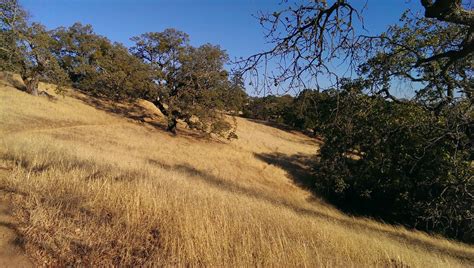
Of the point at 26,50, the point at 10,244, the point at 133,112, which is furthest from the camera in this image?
the point at 133,112

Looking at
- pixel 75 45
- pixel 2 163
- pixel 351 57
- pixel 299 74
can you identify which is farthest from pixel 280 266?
pixel 75 45

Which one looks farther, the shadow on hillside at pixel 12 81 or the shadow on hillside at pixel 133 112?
the shadow on hillside at pixel 133 112

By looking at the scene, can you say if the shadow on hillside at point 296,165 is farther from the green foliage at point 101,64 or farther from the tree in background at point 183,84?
the green foliage at point 101,64

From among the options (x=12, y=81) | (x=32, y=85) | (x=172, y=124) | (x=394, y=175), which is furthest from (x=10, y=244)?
(x=12, y=81)

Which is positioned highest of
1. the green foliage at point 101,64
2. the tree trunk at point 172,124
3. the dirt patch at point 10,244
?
the green foliage at point 101,64

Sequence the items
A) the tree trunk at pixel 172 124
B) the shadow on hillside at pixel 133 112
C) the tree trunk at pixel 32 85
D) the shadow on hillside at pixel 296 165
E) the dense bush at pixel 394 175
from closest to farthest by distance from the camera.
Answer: the dense bush at pixel 394 175 < the shadow on hillside at pixel 296 165 < the tree trunk at pixel 32 85 < the tree trunk at pixel 172 124 < the shadow on hillside at pixel 133 112

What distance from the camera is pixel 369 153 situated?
20.8 metres

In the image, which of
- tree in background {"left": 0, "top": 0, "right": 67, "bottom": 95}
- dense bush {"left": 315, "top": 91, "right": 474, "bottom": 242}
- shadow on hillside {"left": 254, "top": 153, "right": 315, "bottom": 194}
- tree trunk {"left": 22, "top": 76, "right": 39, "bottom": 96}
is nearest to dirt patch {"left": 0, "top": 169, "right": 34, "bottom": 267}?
dense bush {"left": 315, "top": 91, "right": 474, "bottom": 242}

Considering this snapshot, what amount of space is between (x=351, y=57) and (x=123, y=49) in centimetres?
3555

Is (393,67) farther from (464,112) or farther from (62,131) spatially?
(62,131)

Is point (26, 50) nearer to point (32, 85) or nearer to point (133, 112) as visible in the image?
point (32, 85)

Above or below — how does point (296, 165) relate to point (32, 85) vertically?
below

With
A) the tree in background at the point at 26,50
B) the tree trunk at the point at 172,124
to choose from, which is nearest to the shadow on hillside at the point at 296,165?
the tree trunk at the point at 172,124

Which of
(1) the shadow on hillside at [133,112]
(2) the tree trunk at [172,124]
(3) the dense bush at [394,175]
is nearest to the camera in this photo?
(3) the dense bush at [394,175]
